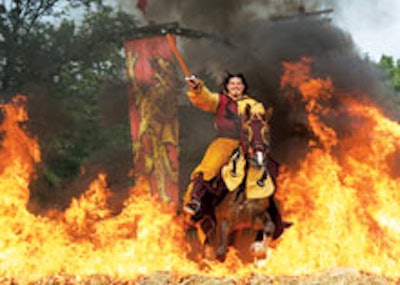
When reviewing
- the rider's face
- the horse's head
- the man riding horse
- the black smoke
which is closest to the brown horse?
the horse's head

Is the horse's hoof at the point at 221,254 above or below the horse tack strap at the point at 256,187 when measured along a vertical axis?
below

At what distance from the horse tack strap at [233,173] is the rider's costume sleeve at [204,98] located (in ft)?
3.06

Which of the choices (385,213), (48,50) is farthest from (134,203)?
(48,50)

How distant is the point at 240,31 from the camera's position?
17859 millimetres

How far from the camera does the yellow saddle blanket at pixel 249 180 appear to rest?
36.2ft

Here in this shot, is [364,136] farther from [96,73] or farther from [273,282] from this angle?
[96,73]

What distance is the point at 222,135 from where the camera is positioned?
1156 cm

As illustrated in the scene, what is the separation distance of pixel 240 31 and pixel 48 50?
25.0ft

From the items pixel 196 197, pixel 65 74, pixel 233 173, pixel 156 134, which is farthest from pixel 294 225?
pixel 65 74

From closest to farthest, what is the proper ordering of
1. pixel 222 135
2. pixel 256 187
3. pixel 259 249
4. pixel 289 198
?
pixel 256 187
pixel 259 249
pixel 222 135
pixel 289 198

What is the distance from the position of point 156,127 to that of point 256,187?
6.48m

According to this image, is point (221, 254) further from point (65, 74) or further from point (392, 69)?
point (392, 69)

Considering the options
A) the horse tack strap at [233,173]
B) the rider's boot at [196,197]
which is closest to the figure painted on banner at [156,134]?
the rider's boot at [196,197]

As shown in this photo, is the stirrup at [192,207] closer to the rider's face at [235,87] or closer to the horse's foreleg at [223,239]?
the horse's foreleg at [223,239]
